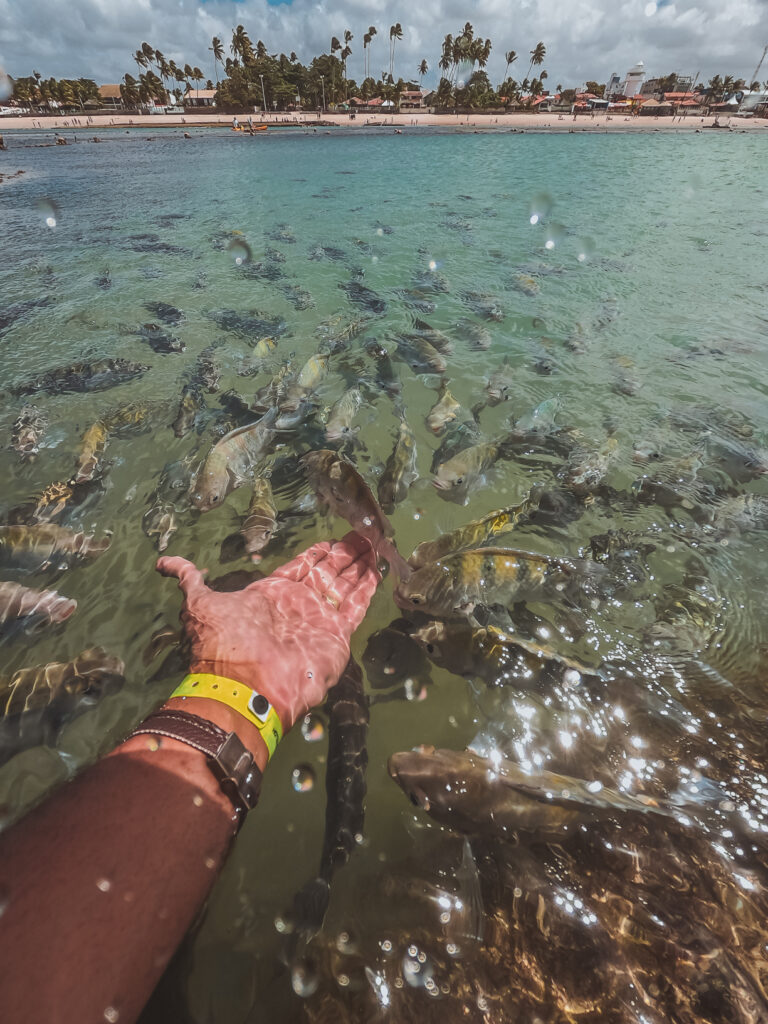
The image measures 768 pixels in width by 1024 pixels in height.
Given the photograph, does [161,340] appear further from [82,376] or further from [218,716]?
[218,716]

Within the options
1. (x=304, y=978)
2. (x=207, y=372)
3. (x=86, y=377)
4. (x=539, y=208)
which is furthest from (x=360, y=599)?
(x=539, y=208)

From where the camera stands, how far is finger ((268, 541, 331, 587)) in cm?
362

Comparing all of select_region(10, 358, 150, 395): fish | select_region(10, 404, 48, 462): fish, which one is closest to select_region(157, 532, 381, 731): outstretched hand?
select_region(10, 404, 48, 462): fish

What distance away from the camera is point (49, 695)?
2982 mm

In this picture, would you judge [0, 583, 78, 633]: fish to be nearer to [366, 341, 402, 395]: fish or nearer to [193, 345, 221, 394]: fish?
[193, 345, 221, 394]: fish

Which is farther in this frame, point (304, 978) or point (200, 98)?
point (200, 98)

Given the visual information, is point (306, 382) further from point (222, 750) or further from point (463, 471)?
point (222, 750)

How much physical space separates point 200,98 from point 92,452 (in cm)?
17841

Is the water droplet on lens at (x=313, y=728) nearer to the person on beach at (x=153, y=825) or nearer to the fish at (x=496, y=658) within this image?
the person on beach at (x=153, y=825)

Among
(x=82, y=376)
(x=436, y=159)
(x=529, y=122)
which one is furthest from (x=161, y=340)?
(x=529, y=122)

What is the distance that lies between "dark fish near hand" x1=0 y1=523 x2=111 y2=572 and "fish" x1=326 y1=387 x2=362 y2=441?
2943mm

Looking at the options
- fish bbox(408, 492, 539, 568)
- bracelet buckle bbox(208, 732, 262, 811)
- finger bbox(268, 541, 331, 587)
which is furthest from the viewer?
fish bbox(408, 492, 539, 568)

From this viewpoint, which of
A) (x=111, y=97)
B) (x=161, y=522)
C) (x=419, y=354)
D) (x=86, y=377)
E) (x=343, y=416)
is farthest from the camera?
(x=111, y=97)

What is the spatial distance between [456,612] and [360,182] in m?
36.4
